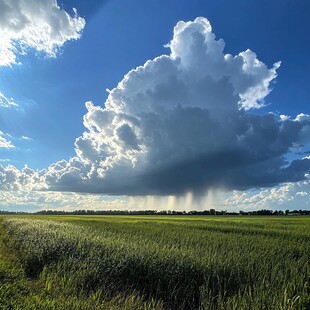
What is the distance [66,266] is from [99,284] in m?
2.23

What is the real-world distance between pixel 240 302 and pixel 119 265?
4.80 m

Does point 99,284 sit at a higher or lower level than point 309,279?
lower

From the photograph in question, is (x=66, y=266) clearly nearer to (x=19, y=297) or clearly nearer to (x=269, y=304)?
(x=19, y=297)

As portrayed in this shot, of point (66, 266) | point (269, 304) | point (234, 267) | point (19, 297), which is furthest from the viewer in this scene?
point (66, 266)

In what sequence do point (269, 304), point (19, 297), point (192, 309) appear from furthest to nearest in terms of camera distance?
point (192, 309), point (19, 297), point (269, 304)

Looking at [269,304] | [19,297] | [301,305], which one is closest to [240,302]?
[269,304]

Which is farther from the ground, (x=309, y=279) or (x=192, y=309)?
(x=309, y=279)

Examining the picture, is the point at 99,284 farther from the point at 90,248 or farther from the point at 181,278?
the point at 90,248

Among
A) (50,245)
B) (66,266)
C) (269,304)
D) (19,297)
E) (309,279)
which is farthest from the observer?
(50,245)

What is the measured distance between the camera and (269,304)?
23.4 ft

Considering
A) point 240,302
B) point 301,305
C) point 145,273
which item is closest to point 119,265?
point 145,273

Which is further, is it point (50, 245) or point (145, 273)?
point (50, 245)

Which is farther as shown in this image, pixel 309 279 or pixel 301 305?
pixel 309 279

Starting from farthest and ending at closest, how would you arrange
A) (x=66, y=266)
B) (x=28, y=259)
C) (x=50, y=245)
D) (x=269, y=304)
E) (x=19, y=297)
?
1. (x=50, y=245)
2. (x=28, y=259)
3. (x=66, y=266)
4. (x=19, y=297)
5. (x=269, y=304)
